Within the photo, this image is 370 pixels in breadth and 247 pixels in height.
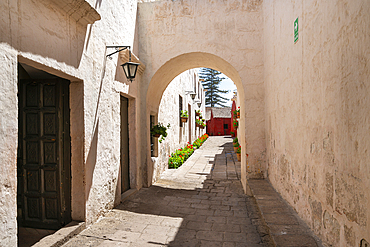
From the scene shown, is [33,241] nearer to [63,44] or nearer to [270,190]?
[63,44]

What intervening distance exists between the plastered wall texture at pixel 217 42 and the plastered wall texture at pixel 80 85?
47 centimetres

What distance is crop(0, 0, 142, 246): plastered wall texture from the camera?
216cm

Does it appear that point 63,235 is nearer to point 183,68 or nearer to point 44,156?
point 44,156

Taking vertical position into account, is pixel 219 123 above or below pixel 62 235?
above

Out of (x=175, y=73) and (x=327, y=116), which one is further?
(x=175, y=73)

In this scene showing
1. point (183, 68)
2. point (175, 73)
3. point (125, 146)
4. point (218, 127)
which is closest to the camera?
point (125, 146)

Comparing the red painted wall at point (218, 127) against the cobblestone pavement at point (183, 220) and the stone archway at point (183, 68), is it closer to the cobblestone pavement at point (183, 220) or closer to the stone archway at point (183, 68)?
the stone archway at point (183, 68)

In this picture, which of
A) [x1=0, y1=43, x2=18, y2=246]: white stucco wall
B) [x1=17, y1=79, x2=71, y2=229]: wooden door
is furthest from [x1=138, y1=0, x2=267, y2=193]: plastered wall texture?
[x1=0, y1=43, x2=18, y2=246]: white stucco wall

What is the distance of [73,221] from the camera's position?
3.38 metres

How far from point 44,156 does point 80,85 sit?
1045 mm

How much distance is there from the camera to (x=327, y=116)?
2.24m

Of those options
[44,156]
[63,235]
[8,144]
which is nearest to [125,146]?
[44,156]

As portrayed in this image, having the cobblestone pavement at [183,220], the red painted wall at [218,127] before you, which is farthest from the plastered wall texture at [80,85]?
the red painted wall at [218,127]

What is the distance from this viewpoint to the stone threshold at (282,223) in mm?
2435
